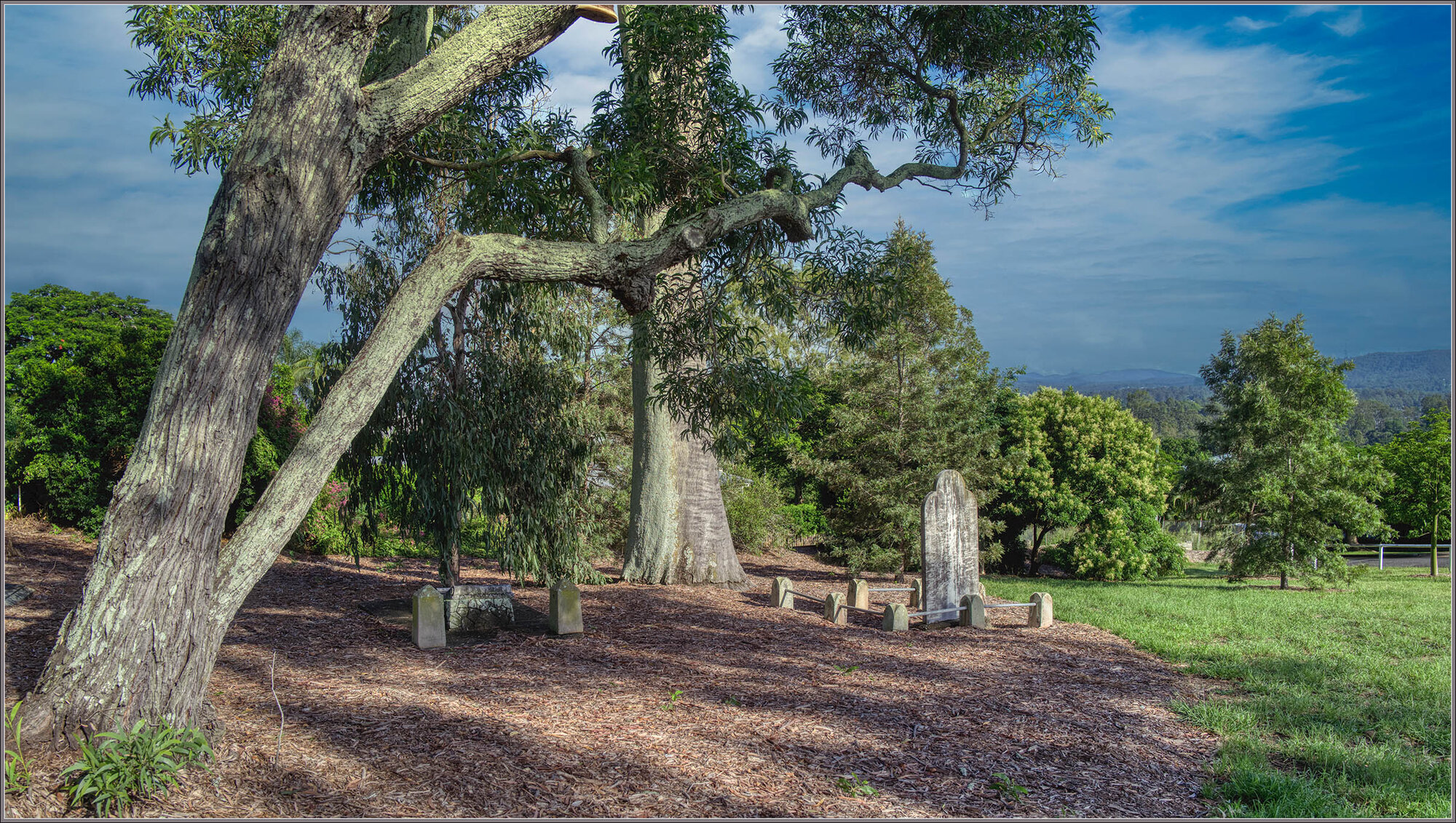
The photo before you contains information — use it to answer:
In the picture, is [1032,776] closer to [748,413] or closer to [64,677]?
[748,413]

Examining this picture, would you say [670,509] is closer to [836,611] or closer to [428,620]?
[836,611]

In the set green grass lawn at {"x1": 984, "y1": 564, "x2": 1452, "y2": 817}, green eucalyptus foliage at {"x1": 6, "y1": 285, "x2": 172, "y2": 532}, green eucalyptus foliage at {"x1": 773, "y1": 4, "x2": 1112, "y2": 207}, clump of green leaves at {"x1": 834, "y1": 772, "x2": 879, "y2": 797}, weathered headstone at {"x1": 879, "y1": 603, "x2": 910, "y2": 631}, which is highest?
green eucalyptus foliage at {"x1": 773, "y1": 4, "x2": 1112, "y2": 207}

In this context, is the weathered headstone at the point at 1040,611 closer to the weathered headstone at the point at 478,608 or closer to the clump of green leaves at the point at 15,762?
the weathered headstone at the point at 478,608

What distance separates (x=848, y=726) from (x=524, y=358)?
5432 mm

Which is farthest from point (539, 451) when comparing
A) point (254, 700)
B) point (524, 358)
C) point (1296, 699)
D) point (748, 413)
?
point (1296, 699)

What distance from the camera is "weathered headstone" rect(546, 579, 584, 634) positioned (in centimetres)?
741

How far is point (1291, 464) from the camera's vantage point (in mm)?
13836

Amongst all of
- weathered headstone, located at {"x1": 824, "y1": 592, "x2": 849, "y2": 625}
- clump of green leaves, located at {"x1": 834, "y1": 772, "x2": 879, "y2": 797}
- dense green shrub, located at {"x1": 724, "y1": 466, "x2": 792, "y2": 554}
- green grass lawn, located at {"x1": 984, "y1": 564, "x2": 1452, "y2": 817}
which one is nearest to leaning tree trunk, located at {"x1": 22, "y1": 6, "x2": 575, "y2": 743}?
clump of green leaves, located at {"x1": 834, "y1": 772, "x2": 879, "y2": 797}

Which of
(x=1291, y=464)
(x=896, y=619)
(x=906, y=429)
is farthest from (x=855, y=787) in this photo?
(x=1291, y=464)

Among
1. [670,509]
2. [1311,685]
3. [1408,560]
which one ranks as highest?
[670,509]

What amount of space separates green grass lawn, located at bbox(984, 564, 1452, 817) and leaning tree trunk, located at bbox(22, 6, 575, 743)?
5.27 metres

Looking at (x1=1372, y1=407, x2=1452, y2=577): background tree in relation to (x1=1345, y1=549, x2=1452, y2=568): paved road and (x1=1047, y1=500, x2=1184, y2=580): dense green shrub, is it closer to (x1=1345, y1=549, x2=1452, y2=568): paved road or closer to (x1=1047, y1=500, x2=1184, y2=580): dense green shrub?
(x1=1345, y1=549, x2=1452, y2=568): paved road

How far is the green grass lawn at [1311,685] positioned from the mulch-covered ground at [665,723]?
1.12 feet

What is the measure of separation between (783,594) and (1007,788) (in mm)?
5692
